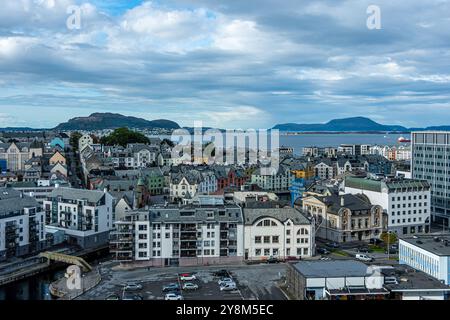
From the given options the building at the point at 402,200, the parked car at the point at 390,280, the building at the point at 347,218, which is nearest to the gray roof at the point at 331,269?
the parked car at the point at 390,280

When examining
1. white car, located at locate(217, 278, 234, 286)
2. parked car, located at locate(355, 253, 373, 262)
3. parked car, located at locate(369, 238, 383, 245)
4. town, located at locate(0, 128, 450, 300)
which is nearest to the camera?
town, located at locate(0, 128, 450, 300)

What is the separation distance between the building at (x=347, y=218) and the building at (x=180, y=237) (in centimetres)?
729

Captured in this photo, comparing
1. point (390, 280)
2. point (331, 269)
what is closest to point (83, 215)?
point (331, 269)

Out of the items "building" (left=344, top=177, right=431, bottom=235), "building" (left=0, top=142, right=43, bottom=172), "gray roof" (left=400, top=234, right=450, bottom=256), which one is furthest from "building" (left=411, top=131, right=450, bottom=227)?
"building" (left=0, top=142, right=43, bottom=172)

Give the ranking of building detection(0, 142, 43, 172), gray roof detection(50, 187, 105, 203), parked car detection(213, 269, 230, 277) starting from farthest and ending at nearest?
building detection(0, 142, 43, 172), gray roof detection(50, 187, 105, 203), parked car detection(213, 269, 230, 277)

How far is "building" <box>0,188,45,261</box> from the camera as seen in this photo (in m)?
22.7

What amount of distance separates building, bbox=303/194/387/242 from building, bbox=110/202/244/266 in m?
7.29

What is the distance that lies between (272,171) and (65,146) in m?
36.4

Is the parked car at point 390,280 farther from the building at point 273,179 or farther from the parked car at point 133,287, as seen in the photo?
the building at point 273,179

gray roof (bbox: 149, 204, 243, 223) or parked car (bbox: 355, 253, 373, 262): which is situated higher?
gray roof (bbox: 149, 204, 243, 223)

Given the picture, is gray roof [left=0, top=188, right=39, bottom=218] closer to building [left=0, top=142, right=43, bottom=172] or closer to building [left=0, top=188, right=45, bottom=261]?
building [left=0, top=188, right=45, bottom=261]
